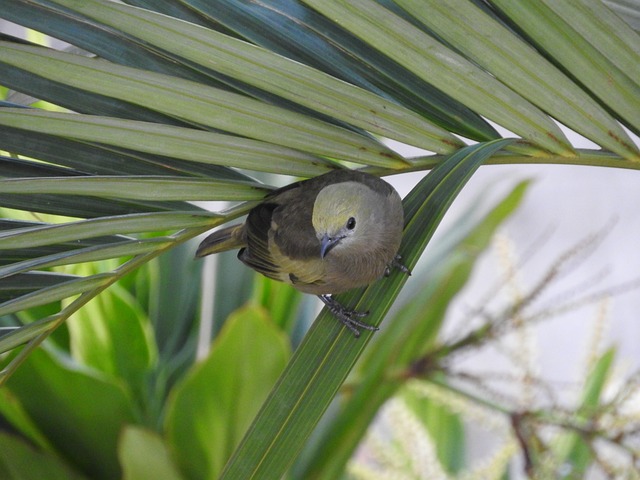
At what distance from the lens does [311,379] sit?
635 millimetres

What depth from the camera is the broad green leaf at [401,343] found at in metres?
1.25

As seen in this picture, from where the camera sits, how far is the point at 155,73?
62cm

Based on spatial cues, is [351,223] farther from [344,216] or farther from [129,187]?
[129,187]

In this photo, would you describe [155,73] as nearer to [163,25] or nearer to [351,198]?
[163,25]

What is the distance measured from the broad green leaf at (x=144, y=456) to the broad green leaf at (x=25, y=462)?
4.8 inches

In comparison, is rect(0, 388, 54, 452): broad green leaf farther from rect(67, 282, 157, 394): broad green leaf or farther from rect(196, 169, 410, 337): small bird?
rect(196, 169, 410, 337): small bird

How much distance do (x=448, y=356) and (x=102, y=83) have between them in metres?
0.84

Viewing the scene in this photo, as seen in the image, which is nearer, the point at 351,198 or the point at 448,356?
the point at 351,198

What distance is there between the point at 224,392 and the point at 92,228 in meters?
0.66

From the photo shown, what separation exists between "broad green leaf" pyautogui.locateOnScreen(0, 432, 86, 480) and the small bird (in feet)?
1.72

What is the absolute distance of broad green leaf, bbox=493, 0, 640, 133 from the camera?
62 centimetres

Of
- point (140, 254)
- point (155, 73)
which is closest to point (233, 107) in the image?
point (155, 73)

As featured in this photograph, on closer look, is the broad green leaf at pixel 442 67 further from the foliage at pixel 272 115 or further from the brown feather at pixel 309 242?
the brown feather at pixel 309 242

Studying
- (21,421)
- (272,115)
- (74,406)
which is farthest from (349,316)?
(21,421)
